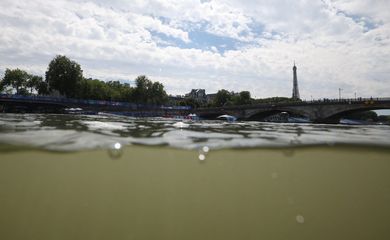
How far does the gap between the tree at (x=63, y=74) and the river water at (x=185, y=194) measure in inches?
2900

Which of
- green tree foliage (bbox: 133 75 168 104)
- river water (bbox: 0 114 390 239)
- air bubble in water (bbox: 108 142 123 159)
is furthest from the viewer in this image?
green tree foliage (bbox: 133 75 168 104)

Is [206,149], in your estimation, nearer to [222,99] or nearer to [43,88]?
[43,88]

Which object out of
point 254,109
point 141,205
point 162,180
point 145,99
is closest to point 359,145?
point 162,180

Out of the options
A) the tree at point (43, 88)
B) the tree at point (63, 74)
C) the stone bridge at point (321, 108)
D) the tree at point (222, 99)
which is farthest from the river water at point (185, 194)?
the tree at point (222, 99)

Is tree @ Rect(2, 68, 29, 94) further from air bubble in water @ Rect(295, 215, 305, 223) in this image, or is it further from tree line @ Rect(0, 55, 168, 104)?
air bubble in water @ Rect(295, 215, 305, 223)

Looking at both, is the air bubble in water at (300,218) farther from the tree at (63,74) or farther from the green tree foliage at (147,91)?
the green tree foliage at (147,91)

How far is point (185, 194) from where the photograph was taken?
3551mm

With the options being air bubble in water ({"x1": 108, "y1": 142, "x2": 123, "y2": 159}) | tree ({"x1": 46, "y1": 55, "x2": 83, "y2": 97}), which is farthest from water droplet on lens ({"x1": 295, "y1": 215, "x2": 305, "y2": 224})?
tree ({"x1": 46, "y1": 55, "x2": 83, "y2": 97})

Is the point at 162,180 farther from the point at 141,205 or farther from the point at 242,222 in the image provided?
the point at 242,222

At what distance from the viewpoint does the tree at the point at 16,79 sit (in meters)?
84.1

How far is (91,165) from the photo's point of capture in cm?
477

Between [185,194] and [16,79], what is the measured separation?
319 feet

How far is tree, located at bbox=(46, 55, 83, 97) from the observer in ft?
237

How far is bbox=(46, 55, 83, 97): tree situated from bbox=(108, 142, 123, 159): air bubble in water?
73939 millimetres
